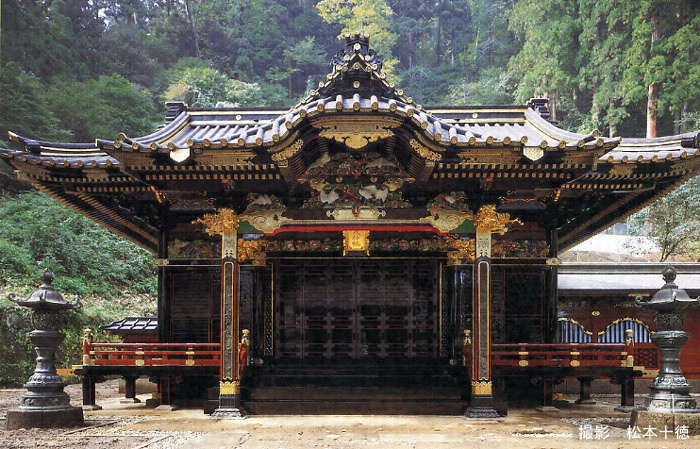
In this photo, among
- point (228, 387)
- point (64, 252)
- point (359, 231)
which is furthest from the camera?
point (64, 252)

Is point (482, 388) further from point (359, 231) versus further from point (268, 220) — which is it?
point (268, 220)

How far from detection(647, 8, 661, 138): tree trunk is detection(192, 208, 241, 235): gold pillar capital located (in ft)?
71.8

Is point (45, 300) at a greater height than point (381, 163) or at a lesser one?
lesser

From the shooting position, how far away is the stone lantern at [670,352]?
9750mm

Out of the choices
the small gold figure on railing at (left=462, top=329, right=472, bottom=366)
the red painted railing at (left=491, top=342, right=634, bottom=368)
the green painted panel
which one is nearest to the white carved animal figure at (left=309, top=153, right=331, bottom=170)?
the green painted panel

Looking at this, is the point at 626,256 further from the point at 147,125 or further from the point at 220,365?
the point at 220,365

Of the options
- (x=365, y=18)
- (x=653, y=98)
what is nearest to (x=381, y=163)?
(x=653, y=98)

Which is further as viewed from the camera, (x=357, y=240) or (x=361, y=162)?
(x=357, y=240)

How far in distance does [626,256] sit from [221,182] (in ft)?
92.2

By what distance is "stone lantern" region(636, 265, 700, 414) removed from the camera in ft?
32.0

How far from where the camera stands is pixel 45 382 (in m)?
10.3

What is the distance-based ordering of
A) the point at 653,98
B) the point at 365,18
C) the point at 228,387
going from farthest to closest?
the point at 365,18
the point at 653,98
the point at 228,387

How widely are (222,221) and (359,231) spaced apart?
275 centimetres

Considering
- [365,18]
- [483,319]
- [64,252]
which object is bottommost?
[483,319]
